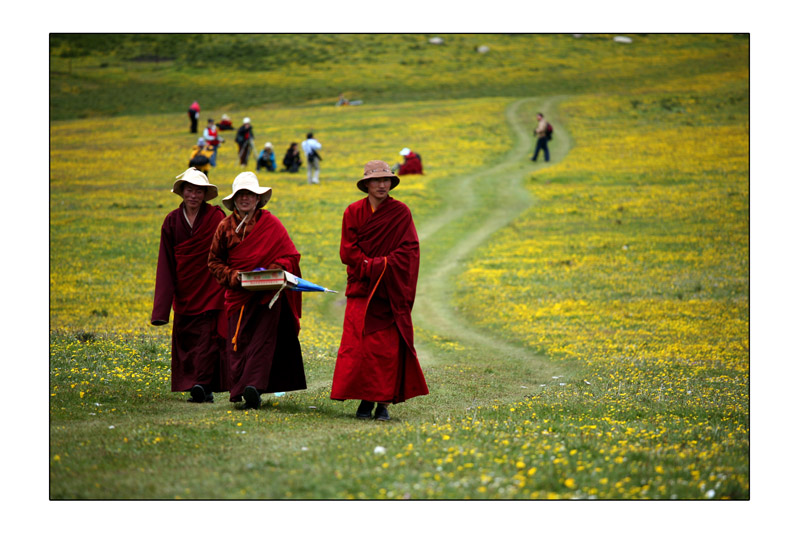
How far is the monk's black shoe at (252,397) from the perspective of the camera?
874 centimetres

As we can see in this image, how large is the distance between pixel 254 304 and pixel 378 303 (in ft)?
4.80

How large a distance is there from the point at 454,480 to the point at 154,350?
793cm

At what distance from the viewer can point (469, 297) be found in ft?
63.6

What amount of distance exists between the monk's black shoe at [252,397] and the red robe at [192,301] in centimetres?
94

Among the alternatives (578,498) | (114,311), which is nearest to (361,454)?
(578,498)

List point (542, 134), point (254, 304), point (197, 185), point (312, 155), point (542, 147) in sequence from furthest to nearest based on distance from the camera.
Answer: point (542, 147) < point (542, 134) < point (312, 155) < point (197, 185) < point (254, 304)

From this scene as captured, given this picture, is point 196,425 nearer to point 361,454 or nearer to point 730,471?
point 361,454

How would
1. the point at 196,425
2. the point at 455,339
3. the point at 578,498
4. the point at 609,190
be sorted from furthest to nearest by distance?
1. the point at 609,190
2. the point at 455,339
3. the point at 196,425
4. the point at 578,498

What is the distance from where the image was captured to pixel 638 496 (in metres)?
5.55

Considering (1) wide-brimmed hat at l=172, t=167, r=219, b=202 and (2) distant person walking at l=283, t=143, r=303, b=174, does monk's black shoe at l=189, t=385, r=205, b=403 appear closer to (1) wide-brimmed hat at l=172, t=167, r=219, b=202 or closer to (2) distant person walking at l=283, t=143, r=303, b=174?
(1) wide-brimmed hat at l=172, t=167, r=219, b=202

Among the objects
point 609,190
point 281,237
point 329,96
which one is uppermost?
point 329,96

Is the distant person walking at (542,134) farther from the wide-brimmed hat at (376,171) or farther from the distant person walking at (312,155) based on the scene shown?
the wide-brimmed hat at (376,171)

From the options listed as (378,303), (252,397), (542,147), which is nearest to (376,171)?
(378,303)

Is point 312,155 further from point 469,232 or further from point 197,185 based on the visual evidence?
point 197,185
